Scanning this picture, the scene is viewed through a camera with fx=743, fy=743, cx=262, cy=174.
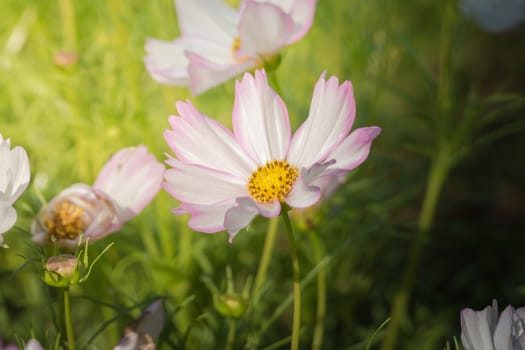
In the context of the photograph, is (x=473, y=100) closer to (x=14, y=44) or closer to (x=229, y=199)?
(x=229, y=199)

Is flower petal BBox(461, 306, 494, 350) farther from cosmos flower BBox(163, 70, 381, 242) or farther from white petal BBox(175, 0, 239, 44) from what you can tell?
white petal BBox(175, 0, 239, 44)

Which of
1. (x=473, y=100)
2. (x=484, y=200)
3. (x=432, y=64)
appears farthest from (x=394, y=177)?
(x=473, y=100)

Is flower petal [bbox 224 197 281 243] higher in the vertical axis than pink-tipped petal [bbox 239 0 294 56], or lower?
lower

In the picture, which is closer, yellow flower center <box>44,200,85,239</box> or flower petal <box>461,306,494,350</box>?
flower petal <box>461,306,494,350</box>

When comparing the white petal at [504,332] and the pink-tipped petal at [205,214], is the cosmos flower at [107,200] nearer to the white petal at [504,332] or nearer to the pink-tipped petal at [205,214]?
the pink-tipped petal at [205,214]

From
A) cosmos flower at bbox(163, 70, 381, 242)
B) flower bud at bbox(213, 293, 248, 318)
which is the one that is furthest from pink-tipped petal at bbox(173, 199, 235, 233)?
flower bud at bbox(213, 293, 248, 318)
